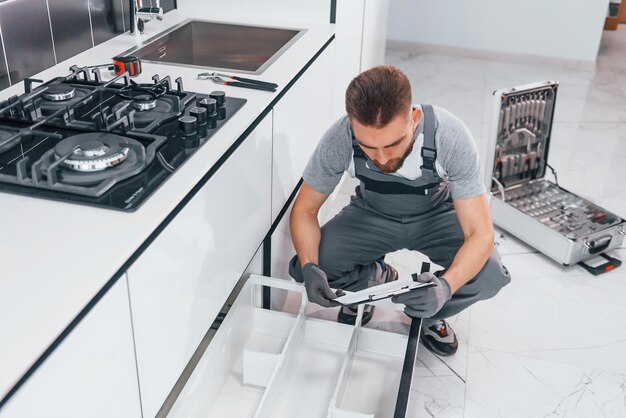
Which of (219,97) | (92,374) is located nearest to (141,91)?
(219,97)

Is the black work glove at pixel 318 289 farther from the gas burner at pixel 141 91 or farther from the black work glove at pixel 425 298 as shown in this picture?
the gas burner at pixel 141 91

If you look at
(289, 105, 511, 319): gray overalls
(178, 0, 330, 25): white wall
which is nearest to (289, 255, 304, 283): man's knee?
(289, 105, 511, 319): gray overalls

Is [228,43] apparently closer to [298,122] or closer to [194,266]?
[298,122]

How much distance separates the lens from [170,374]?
1.47 m

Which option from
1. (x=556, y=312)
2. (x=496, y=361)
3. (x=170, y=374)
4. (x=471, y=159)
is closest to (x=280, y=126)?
(x=471, y=159)

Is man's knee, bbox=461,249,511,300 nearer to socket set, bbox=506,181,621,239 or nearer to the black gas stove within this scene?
socket set, bbox=506,181,621,239

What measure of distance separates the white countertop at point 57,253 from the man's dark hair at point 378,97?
0.32 meters

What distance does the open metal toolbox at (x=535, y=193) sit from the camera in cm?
266

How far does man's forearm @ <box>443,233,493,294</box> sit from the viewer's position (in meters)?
1.92

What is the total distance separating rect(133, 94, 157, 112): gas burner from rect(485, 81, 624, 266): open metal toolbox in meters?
1.48

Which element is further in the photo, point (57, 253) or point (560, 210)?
point (560, 210)

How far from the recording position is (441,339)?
2.21m

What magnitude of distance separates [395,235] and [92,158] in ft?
3.53

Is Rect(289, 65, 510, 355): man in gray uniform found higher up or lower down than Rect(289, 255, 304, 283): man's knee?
higher up
